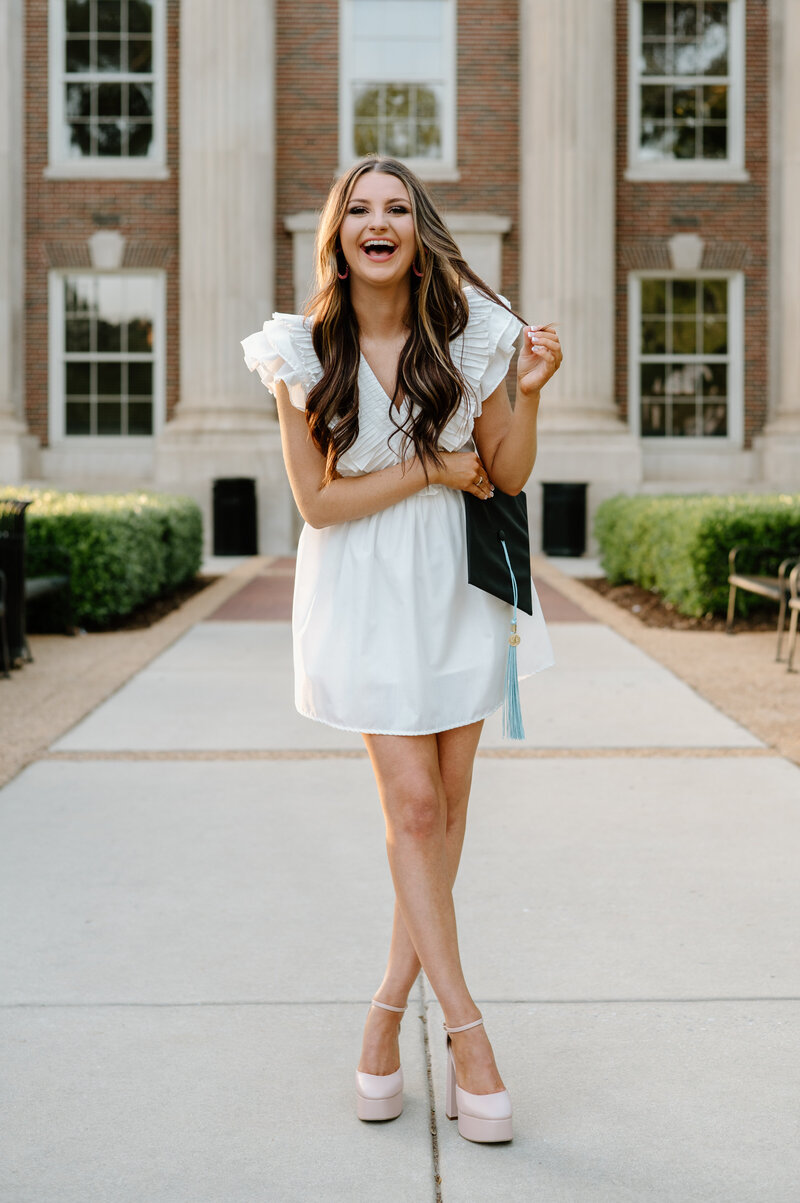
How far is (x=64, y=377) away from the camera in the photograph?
2158 centimetres

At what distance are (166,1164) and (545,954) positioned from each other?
1.44 metres

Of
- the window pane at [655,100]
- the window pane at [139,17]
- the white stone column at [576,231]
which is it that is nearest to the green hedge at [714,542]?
the white stone column at [576,231]

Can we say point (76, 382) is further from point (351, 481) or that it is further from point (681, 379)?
point (351, 481)

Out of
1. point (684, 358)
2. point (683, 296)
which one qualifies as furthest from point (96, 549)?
point (683, 296)

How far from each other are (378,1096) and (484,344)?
1.52 metres

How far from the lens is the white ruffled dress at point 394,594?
2.84 meters

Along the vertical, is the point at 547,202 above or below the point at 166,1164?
above

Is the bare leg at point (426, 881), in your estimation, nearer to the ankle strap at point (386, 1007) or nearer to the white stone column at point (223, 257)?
the ankle strap at point (386, 1007)

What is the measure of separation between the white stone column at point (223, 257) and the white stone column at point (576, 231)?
372cm

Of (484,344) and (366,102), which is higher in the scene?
(366,102)

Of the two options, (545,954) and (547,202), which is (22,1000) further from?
(547,202)

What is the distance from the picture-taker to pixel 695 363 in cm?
2173

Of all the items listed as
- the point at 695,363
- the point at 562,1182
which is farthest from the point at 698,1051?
the point at 695,363

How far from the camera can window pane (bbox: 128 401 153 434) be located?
2169 centimetres
